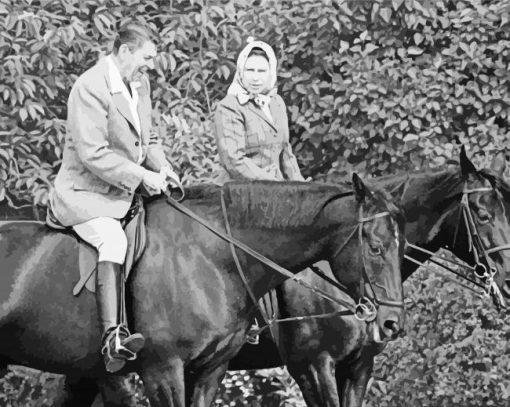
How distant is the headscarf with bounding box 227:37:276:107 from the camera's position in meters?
10.8

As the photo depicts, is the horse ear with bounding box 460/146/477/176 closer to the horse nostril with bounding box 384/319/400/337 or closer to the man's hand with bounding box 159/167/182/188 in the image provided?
the horse nostril with bounding box 384/319/400/337

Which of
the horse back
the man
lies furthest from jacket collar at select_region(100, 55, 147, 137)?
the horse back

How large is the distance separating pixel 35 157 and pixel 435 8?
364 centimetres

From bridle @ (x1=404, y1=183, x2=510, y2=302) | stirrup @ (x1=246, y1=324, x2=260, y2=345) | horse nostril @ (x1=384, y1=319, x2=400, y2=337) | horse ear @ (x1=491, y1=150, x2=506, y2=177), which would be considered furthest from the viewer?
horse ear @ (x1=491, y1=150, x2=506, y2=177)

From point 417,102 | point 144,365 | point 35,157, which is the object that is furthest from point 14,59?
point 144,365

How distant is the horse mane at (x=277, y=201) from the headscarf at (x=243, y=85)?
1493mm

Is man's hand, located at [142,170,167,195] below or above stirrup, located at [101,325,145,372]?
above

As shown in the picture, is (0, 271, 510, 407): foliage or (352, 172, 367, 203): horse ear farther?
(0, 271, 510, 407): foliage

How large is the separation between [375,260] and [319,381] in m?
1.57

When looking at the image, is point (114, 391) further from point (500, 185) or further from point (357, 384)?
point (500, 185)

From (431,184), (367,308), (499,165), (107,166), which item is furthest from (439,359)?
(107,166)

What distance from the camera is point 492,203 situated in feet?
33.8

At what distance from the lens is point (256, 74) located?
10.9m

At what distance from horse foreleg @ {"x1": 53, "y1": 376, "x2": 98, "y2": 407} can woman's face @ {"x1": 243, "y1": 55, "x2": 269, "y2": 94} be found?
2171 mm
